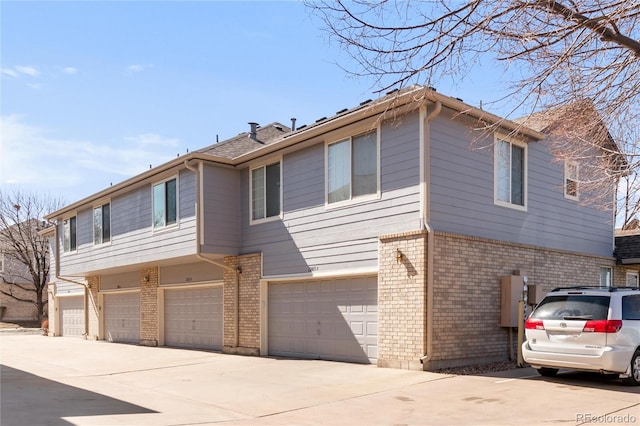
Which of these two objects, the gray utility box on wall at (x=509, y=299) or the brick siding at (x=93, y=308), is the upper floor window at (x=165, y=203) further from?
the gray utility box on wall at (x=509, y=299)

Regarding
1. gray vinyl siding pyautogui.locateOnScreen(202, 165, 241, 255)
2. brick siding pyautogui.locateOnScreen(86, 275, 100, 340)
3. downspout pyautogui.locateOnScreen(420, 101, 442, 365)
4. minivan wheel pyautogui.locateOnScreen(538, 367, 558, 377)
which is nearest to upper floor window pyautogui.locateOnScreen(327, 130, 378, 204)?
downspout pyautogui.locateOnScreen(420, 101, 442, 365)

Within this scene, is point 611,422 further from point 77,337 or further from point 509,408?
point 77,337

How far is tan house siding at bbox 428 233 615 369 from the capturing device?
461 inches

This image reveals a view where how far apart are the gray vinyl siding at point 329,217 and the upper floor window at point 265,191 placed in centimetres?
28

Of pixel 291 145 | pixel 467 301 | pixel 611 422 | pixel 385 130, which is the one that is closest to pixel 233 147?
pixel 291 145

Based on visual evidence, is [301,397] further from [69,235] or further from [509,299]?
[69,235]

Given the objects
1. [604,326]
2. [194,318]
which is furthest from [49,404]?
[194,318]

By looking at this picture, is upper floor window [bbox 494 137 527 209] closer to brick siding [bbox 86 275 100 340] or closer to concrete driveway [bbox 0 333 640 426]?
concrete driveway [bbox 0 333 640 426]

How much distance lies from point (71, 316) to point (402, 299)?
68.7 ft

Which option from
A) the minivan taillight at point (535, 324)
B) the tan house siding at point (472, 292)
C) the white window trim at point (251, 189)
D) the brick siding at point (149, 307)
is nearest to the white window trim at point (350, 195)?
the white window trim at point (251, 189)

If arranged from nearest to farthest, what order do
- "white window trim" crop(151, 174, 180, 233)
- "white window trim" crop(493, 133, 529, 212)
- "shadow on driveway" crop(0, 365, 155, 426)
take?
"shadow on driveway" crop(0, 365, 155, 426) → "white window trim" crop(493, 133, 529, 212) → "white window trim" crop(151, 174, 180, 233)

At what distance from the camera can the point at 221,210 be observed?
16.3 metres

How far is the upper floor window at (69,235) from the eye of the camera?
81.5 ft

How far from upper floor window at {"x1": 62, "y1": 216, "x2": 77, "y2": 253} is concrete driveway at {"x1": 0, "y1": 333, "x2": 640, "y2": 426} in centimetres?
1196
